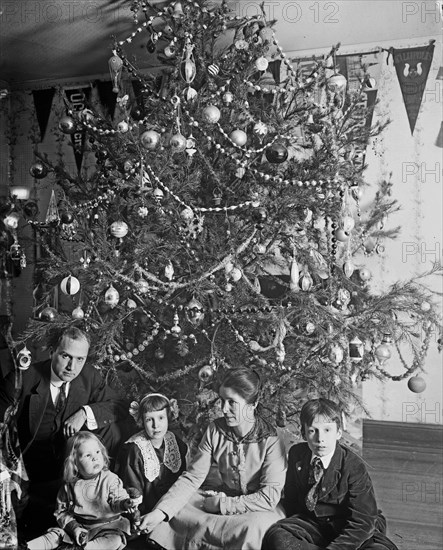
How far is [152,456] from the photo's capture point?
5.99 ft

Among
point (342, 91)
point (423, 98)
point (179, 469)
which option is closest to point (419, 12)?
point (423, 98)

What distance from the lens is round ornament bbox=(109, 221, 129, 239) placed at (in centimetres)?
172

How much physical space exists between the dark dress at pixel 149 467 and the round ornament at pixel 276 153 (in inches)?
35.5

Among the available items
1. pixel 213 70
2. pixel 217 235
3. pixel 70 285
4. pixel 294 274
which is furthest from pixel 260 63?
pixel 70 285

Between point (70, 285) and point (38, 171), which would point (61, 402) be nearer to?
point (70, 285)

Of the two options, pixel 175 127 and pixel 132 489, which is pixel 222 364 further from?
pixel 175 127

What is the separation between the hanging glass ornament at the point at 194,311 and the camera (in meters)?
1.75

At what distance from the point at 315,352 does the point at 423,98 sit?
115 centimetres

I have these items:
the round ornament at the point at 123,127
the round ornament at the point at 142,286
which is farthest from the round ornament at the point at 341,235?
the round ornament at the point at 123,127

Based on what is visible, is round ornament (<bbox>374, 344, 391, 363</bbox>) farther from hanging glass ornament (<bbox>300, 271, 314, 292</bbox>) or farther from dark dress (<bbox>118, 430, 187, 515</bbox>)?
dark dress (<bbox>118, 430, 187, 515</bbox>)

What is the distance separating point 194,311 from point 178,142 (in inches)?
19.1

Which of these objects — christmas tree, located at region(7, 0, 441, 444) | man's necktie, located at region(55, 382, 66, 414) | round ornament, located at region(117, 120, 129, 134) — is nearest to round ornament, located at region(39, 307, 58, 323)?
christmas tree, located at region(7, 0, 441, 444)

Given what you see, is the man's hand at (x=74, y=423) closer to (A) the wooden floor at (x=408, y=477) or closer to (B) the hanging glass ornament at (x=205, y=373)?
(B) the hanging glass ornament at (x=205, y=373)

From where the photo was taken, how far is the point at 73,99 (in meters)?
2.26
